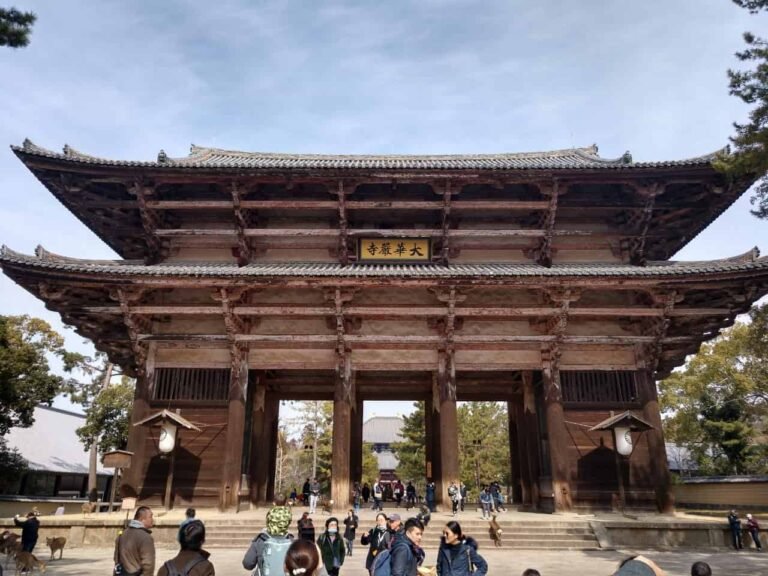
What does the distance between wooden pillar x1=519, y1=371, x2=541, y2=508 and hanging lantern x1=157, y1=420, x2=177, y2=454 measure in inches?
473

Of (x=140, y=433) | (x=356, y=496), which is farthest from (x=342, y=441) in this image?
(x=140, y=433)

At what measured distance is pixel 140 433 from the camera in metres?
16.5

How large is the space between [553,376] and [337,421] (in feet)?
23.3

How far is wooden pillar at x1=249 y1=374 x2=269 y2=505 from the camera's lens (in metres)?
18.7

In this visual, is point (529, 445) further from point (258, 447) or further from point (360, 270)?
point (258, 447)

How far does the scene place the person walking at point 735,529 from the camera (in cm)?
1350

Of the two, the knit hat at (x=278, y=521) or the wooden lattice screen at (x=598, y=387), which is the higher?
the wooden lattice screen at (x=598, y=387)

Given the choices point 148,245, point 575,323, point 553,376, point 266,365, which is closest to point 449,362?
point 553,376

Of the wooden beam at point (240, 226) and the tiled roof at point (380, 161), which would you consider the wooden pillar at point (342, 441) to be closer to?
the wooden beam at point (240, 226)

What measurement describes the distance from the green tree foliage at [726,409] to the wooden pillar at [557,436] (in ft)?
69.3

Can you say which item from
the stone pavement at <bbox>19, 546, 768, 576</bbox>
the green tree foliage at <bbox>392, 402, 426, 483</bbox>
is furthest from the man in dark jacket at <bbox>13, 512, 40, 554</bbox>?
the green tree foliage at <bbox>392, 402, 426, 483</bbox>

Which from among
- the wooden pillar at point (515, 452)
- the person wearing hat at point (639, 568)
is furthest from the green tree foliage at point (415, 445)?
the person wearing hat at point (639, 568)

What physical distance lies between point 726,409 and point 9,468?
136ft

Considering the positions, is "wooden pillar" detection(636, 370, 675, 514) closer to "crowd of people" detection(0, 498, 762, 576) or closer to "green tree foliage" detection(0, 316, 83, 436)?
"crowd of people" detection(0, 498, 762, 576)
